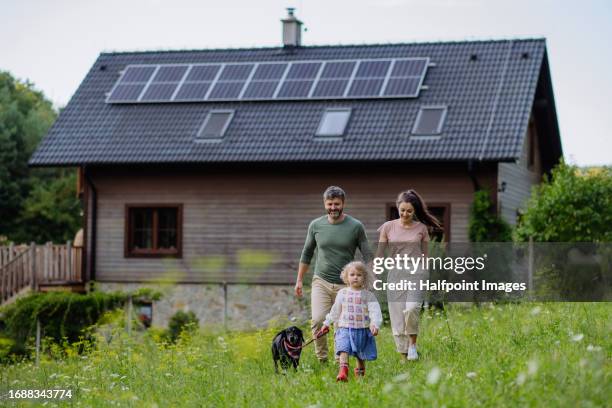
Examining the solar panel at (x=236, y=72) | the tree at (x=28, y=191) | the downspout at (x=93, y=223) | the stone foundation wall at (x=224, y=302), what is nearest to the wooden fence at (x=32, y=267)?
the downspout at (x=93, y=223)

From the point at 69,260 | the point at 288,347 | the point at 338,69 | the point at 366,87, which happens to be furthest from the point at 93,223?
the point at 288,347

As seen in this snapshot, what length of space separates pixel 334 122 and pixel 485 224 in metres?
4.33

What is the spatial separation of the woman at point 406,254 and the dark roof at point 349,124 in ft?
44.2

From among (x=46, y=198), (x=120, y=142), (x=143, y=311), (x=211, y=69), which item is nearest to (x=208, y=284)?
(x=143, y=311)

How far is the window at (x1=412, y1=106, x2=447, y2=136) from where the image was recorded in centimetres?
2509

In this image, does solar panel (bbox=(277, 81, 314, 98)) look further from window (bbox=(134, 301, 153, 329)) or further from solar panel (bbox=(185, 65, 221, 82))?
window (bbox=(134, 301, 153, 329))

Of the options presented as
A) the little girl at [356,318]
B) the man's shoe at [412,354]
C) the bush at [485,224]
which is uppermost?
the bush at [485,224]

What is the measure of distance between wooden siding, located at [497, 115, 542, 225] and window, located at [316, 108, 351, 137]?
3.63 m

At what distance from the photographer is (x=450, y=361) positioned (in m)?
9.81

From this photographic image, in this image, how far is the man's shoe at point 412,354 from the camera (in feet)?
34.1

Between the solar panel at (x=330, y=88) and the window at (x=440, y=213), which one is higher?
the solar panel at (x=330, y=88)

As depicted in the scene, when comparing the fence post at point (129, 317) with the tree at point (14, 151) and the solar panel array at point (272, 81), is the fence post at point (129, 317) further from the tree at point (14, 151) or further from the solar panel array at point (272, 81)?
the tree at point (14, 151)

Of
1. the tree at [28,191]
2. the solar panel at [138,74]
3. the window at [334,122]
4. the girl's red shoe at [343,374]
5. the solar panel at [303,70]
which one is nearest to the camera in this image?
the girl's red shoe at [343,374]

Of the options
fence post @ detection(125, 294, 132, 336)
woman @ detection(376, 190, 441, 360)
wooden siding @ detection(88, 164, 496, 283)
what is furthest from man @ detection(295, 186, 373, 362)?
wooden siding @ detection(88, 164, 496, 283)
